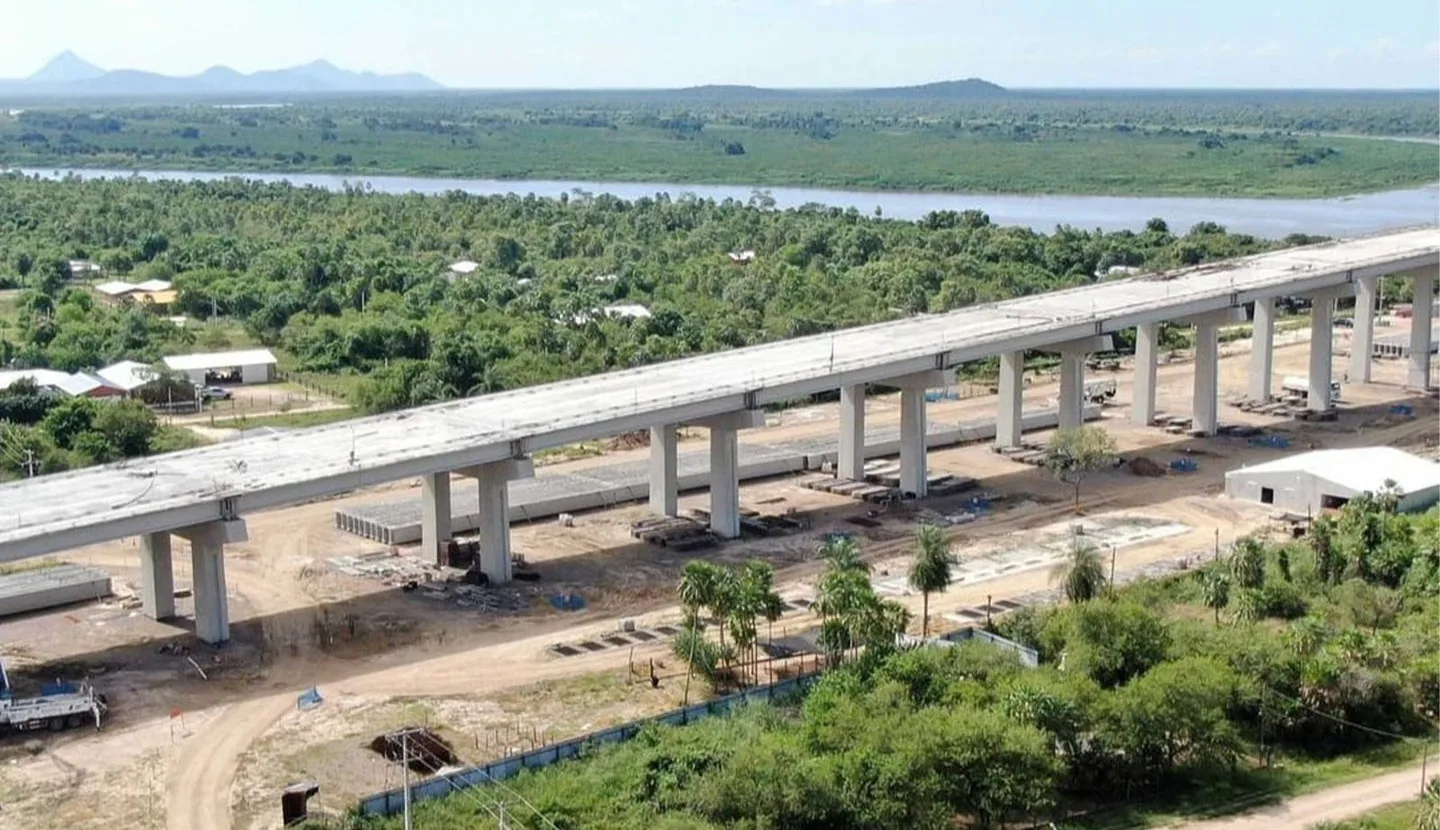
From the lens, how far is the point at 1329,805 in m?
33.8

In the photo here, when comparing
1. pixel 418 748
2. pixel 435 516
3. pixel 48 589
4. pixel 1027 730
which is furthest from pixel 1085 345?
pixel 48 589

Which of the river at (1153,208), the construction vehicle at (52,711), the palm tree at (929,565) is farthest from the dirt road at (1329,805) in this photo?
the river at (1153,208)

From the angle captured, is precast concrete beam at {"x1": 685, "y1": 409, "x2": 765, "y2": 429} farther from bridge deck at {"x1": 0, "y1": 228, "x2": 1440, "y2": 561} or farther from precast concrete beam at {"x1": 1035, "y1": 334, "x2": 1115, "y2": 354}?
precast concrete beam at {"x1": 1035, "y1": 334, "x2": 1115, "y2": 354}

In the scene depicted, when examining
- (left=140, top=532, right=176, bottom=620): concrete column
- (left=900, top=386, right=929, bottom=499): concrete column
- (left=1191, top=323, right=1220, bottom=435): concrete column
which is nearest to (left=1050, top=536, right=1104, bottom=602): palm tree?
(left=900, top=386, right=929, bottom=499): concrete column

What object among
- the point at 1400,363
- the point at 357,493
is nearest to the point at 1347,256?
the point at 1400,363

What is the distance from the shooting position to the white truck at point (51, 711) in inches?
1468

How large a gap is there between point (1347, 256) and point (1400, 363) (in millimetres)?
9556

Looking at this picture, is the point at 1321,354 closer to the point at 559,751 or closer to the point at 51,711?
the point at 559,751

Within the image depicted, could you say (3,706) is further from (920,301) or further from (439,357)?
(920,301)

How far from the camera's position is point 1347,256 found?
262 ft

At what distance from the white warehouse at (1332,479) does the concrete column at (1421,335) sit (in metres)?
21.5

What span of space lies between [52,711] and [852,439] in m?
30.9

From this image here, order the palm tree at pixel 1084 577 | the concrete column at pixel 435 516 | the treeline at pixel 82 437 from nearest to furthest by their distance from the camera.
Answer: the palm tree at pixel 1084 577 → the concrete column at pixel 435 516 → the treeline at pixel 82 437

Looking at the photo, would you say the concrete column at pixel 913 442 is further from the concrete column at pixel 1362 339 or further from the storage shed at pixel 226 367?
the storage shed at pixel 226 367
